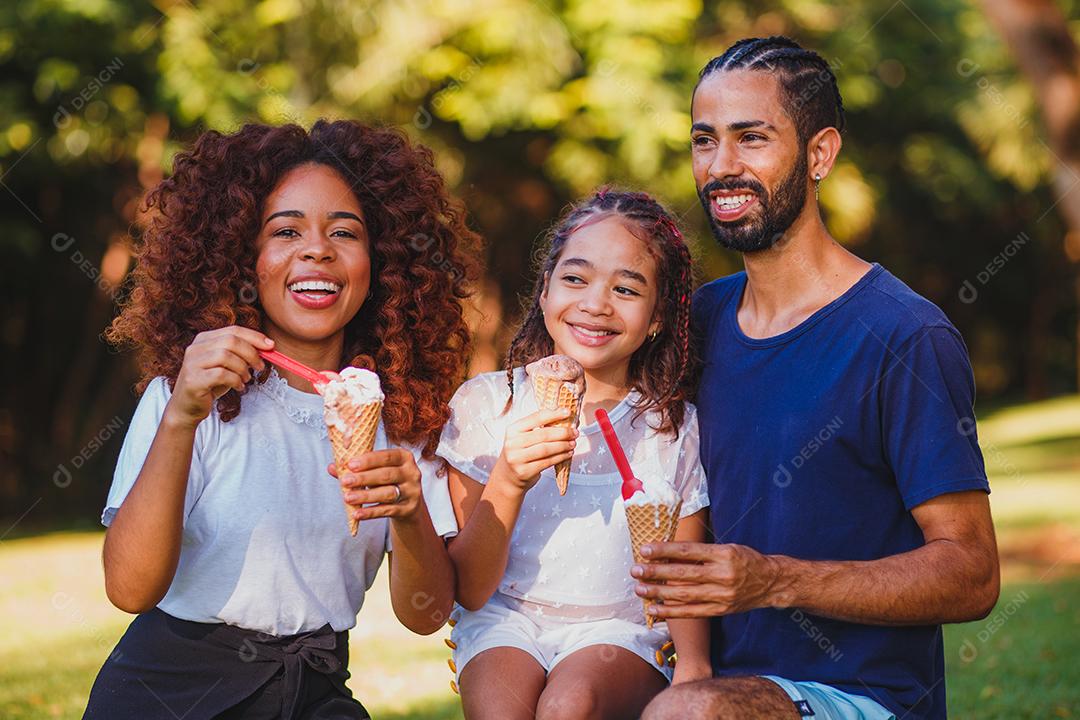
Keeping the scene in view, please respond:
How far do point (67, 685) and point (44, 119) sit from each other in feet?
28.8

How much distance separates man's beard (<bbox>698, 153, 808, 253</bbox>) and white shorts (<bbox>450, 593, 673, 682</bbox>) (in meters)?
1.24

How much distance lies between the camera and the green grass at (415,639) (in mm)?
6383

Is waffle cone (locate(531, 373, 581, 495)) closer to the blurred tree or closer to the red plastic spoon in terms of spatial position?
the red plastic spoon

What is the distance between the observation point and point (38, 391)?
1775 cm

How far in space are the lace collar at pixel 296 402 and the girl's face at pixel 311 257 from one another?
0.16 meters

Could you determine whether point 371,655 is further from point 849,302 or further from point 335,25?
point 335,25

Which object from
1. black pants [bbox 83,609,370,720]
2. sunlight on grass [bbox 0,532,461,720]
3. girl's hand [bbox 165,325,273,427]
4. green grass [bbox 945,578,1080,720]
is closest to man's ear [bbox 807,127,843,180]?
girl's hand [bbox 165,325,273,427]

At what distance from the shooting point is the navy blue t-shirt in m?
3.44

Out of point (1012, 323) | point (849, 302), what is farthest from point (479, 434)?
point (1012, 323)

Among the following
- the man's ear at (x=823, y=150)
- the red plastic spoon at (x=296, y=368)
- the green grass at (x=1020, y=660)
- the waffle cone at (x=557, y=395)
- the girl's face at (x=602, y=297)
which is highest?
the man's ear at (x=823, y=150)

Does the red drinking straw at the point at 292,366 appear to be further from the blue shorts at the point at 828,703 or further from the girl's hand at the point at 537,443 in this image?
the blue shorts at the point at 828,703

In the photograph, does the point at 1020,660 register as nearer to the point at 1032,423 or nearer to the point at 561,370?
the point at 561,370

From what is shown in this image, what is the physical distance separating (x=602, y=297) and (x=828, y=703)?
1.38 meters

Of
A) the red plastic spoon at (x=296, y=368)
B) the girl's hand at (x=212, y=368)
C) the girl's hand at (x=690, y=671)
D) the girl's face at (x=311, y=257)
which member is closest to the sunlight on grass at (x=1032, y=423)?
the girl's hand at (x=690, y=671)
